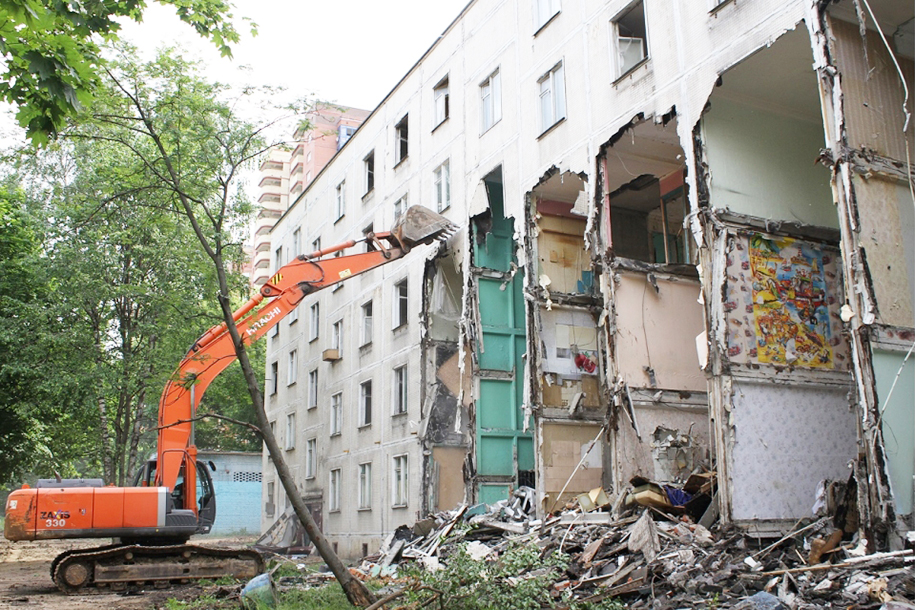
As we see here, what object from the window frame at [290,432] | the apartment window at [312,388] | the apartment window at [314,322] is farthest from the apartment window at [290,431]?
the apartment window at [314,322]

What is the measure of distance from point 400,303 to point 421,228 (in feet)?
13.7

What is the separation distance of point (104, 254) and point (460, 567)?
67.5 ft

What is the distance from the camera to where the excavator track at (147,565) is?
1484 cm

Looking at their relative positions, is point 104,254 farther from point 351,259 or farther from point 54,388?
point 351,259

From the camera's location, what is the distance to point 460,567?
28.2 feet

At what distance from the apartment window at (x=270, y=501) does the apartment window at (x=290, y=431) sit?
248 centimetres

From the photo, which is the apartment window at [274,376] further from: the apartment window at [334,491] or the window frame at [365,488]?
the window frame at [365,488]

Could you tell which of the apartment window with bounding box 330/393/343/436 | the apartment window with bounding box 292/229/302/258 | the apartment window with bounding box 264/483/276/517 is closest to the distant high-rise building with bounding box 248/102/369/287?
the apartment window with bounding box 292/229/302/258

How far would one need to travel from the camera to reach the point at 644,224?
1838 cm

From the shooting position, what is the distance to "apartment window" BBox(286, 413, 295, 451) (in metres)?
29.8

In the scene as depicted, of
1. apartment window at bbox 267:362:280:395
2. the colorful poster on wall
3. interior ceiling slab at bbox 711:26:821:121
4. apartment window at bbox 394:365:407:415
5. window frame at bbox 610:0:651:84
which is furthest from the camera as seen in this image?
apartment window at bbox 267:362:280:395

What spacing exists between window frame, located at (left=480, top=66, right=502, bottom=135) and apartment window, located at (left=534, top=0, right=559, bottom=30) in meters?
1.59

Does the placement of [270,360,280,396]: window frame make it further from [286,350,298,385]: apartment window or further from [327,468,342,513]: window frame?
[327,468,342,513]: window frame

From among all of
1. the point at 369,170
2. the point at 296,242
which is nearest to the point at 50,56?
the point at 369,170
